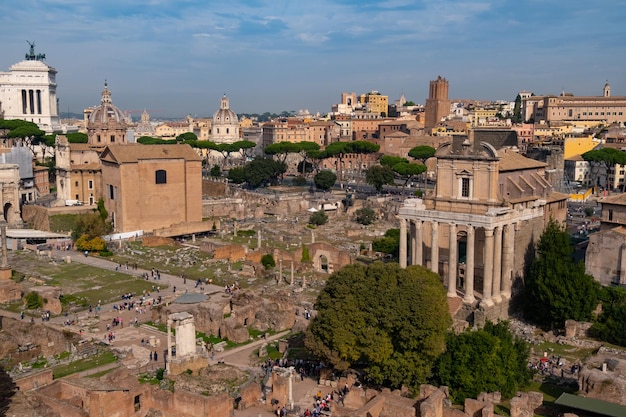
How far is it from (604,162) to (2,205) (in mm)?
67237

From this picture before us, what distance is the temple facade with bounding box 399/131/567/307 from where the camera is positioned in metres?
31.8

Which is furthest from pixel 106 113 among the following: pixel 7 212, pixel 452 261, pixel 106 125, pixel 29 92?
pixel 452 261

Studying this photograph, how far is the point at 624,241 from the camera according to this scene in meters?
34.7

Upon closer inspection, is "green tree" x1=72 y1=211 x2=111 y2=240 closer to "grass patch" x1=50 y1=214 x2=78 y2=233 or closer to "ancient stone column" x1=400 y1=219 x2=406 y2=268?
"grass patch" x1=50 y1=214 x2=78 y2=233

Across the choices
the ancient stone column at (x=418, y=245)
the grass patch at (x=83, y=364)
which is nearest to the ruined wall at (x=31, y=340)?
the grass patch at (x=83, y=364)

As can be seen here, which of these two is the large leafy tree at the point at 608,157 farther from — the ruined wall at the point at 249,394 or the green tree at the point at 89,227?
the ruined wall at the point at 249,394

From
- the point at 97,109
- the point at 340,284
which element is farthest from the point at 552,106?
the point at 340,284

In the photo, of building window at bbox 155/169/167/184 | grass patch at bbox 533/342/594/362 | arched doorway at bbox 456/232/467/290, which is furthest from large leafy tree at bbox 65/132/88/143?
grass patch at bbox 533/342/594/362

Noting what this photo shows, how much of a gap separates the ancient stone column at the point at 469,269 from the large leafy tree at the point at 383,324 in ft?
21.0

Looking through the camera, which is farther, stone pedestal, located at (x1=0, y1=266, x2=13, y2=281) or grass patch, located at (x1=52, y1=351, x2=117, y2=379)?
stone pedestal, located at (x1=0, y1=266, x2=13, y2=281)

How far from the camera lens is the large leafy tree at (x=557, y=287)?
30.5 meters

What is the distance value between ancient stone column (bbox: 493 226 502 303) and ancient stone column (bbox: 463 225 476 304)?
111 cm

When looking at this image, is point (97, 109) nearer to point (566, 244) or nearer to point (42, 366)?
point (42, 366)

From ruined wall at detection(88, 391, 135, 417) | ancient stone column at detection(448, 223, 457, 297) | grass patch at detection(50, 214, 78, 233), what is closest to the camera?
ruined wall at detection(88, 391, 135, 417)
